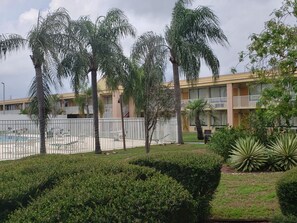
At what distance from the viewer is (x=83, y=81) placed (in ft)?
68.0

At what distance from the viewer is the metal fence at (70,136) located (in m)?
20.1

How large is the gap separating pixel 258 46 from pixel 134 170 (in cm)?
505

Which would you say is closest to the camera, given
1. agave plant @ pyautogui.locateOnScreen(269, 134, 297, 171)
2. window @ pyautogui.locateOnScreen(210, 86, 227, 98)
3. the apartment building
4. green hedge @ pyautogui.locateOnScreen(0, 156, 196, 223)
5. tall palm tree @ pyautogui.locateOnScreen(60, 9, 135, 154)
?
green hedge @ pyautogui.locateOnScreen(0, 156, 196, 223)

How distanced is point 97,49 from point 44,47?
3.85 metres

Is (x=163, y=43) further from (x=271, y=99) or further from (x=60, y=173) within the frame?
(x=60, y=173)

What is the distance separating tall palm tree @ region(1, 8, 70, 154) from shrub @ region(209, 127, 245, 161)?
7.39m

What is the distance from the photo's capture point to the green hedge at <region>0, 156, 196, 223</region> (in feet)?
9.90

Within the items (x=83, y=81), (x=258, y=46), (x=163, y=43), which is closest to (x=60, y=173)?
(x=258, y=46)

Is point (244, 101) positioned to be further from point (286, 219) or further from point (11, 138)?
point (286, 219)

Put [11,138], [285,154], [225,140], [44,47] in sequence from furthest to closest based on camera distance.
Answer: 1. [11,138]
2. [44,47]
3. [225,140]
4. [285,154]

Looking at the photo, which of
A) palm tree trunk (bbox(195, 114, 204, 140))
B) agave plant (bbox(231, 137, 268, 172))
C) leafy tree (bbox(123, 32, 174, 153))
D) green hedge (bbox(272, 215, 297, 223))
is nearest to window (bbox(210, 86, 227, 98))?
palm tree trunk (bbox(195, 114, 204, 140))

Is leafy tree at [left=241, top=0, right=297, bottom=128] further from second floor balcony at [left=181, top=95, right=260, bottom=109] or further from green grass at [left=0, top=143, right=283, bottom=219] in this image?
second floor balcony at [left=181, top=95, right=260, bottom=109]

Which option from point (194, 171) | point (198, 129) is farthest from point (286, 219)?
point (198, 129)

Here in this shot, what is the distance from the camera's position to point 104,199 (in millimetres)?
3230
